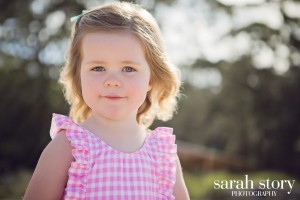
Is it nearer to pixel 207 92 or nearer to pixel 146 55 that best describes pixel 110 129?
pixel 146 55

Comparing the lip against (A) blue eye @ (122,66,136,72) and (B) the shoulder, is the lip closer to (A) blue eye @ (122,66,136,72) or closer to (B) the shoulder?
(A) blue eye @ (122,66,136,72)

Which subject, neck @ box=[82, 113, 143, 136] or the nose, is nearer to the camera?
the nose

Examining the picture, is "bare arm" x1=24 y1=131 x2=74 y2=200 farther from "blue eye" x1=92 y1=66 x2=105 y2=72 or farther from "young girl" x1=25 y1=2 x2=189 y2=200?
"blue eye" x1=92 y1=66 x2=105 y2=72

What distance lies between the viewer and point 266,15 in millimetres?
20234

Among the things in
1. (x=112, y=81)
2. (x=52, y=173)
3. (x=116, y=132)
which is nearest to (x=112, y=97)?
(x=112, y=81)

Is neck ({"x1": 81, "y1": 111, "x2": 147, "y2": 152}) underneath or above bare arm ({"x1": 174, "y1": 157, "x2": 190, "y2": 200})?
above

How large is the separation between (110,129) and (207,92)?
23.6 meters

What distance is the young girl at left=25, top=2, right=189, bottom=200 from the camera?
2215 millimetres

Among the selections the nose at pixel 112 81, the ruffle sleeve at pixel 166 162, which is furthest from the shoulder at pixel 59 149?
the ruffle sleeve at pixel 166 162

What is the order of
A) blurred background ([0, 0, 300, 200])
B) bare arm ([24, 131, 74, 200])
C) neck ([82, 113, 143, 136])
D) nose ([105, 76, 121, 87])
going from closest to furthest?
bare arm ([24, 131, 74, 200]) → nose ([105, 76, 121, 87]) → neck ([82, 113, 143, 136]) → blurred background ([0, 0, 300, 200])

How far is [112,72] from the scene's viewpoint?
7.58 ft

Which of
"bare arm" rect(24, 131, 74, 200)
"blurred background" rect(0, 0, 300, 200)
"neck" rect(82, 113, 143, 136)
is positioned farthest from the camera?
"blurred background" rect(0, 0, 300, 200)

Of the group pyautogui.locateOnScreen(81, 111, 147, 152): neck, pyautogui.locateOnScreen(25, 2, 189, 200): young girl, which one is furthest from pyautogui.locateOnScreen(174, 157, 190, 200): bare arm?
pyautogui.locateOnScreen(81, 111, 147, 152): neck

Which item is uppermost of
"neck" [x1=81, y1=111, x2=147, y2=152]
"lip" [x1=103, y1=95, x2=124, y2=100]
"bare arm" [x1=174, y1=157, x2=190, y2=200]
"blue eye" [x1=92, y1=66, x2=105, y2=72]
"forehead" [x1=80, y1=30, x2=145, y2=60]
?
"forehead" [x1=80, y1=30, x2=145, y2=60]
